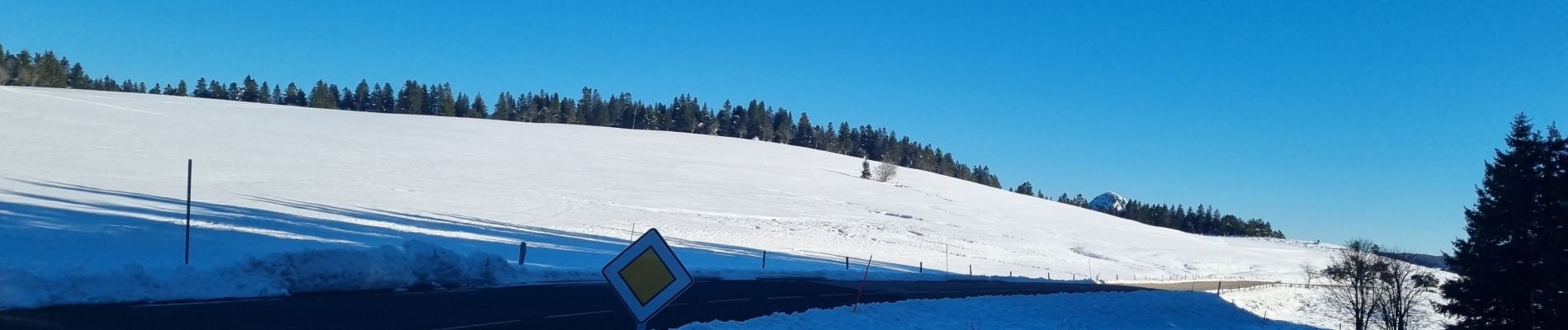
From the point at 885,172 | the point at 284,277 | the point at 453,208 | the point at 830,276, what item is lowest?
the point at 830,276

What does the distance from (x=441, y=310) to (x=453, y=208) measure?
97.4 feet

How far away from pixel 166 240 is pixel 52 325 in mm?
15984

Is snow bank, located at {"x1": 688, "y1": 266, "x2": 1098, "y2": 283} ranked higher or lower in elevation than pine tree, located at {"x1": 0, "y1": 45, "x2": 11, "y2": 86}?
lower

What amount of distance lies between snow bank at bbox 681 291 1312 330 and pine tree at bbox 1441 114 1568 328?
20.6ft

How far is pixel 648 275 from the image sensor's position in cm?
638

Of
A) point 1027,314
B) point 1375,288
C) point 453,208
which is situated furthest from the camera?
point 1375,288

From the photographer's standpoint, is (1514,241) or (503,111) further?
(503,111)

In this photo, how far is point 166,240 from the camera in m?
23.6

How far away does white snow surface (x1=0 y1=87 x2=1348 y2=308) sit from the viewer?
22.6 m

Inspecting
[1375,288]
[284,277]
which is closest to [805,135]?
[1375,288]

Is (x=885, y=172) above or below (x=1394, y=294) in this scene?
above

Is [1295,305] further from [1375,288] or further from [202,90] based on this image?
[202,90]

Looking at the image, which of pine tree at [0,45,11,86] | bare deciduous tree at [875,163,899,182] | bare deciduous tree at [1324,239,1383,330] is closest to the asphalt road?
bare deciduous tree at [1324,239,1383,330]

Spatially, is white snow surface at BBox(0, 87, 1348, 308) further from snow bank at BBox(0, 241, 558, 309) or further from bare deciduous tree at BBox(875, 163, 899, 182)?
bare deciduous tree at BBox(875, 163, 899, 182)
